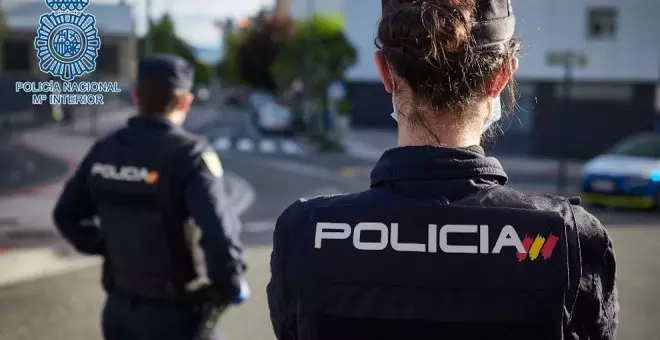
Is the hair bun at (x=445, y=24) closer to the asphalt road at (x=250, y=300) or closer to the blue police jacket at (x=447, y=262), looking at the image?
the blue police jacket at (x=447, y=262)

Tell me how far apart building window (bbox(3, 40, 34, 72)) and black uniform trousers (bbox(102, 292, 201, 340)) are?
127 inches

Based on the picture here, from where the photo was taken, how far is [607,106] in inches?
1045

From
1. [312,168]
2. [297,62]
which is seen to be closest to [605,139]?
[312,168]

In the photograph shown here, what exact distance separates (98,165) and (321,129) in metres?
31.2

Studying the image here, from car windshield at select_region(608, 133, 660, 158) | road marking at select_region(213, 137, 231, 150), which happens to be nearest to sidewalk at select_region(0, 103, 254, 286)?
car windshield at select_region(608, 133, 660, 158)

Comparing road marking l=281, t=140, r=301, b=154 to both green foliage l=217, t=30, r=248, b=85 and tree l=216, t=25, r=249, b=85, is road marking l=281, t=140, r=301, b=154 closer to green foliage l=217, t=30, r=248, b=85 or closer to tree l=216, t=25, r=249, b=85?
green foliage l=217, t=30, r=248, b=85

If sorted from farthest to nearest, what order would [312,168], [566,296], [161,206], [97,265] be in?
[312,168] < [97,265] < [161,206] < [566,296]

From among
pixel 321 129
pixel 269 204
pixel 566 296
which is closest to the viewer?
pixel 566 296

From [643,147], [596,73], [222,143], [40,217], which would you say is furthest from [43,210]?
[222,143]

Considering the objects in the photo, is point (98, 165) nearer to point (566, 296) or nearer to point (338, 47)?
point (566, 296)

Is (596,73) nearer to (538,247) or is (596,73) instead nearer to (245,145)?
(245,145)

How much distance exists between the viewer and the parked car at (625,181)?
14797mm

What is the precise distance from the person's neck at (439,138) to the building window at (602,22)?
26.1 metres

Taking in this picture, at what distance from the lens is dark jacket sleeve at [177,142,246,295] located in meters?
3.21
